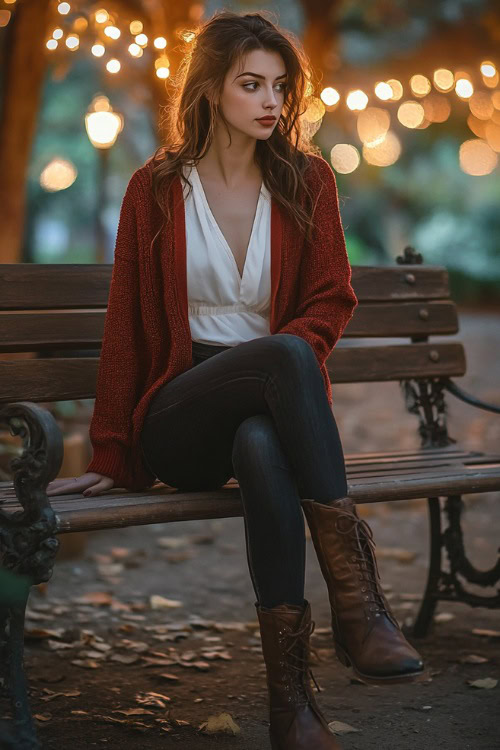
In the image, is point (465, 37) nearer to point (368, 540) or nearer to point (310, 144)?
point (310, 144)

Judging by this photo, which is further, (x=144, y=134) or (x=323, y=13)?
(x=144, y=134)

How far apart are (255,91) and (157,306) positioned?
687 mm

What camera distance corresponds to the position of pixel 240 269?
2.93 metres

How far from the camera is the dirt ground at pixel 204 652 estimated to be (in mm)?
2695

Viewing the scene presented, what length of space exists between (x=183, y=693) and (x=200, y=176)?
1593 mm

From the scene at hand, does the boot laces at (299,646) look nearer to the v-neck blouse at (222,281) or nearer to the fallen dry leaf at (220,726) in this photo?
the fallen dry leaf at (220,726)

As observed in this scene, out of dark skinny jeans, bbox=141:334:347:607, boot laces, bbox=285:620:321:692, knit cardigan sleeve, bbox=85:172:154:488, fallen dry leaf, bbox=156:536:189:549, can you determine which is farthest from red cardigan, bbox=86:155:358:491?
fallen dry leaf, bbox=156:536:189:549

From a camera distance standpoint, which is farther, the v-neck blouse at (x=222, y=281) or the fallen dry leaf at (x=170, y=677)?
the fallen dry leaf at (x=170, y=677)

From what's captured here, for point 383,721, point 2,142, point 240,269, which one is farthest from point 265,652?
point 2,142

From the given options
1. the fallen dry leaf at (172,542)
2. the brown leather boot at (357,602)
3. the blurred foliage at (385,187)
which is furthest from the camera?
the blurred foliage at (385,187)

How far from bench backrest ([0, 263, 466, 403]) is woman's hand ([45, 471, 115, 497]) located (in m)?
0.52

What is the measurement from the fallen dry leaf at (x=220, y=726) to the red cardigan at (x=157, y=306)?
0.68 metres

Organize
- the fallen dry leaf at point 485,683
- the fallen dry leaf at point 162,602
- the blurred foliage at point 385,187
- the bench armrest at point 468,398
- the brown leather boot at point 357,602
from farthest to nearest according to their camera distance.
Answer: the blurred foliage at point 385,187, the fallen dry leaf at point 162,602, the bench armrest at point 468,398, the fallen dry leaf at point 485,683, the brown leather boot at point 357,602

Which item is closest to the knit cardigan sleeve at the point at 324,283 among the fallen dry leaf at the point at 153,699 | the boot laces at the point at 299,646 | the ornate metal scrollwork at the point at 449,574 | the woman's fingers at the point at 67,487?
the woman's fingers at the point at 67,487
